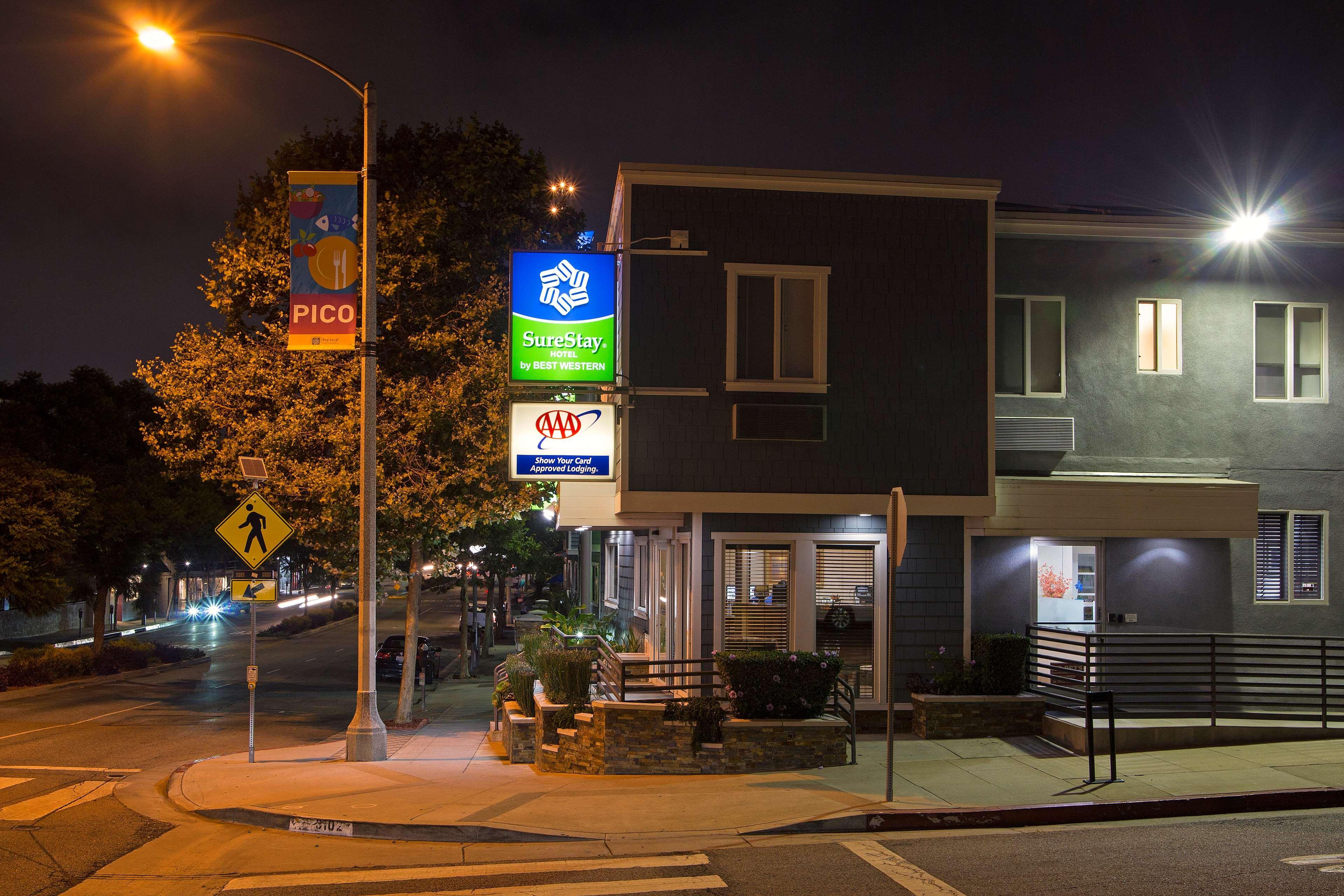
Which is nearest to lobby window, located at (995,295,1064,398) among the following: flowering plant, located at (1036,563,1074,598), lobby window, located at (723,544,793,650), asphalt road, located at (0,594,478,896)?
flowering plant, located at (1036,563,1074,598)

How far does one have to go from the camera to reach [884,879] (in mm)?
7508

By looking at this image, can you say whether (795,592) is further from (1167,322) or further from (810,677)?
(1167,322)

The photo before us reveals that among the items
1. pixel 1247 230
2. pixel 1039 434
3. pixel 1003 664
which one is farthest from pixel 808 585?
pixel 1247 230

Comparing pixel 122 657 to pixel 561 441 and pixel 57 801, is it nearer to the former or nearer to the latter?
pixel 57 801

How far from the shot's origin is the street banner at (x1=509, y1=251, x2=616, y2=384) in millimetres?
13000

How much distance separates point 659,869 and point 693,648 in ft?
17.8

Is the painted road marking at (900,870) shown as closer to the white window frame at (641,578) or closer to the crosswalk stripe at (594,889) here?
the crosswalk stripe at (594,889)

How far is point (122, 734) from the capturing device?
1814 cm

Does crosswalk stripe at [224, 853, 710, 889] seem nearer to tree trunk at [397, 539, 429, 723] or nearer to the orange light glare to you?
the orange light glare

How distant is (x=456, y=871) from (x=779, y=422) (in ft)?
24.4

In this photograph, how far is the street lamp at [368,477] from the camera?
13109 millimetres

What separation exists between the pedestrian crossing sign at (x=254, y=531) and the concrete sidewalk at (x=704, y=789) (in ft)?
9.09

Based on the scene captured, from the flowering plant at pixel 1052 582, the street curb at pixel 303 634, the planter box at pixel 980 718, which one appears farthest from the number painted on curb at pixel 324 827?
the street curb at pixel 303 634

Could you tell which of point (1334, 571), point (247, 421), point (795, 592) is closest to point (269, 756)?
point (247, 421)
